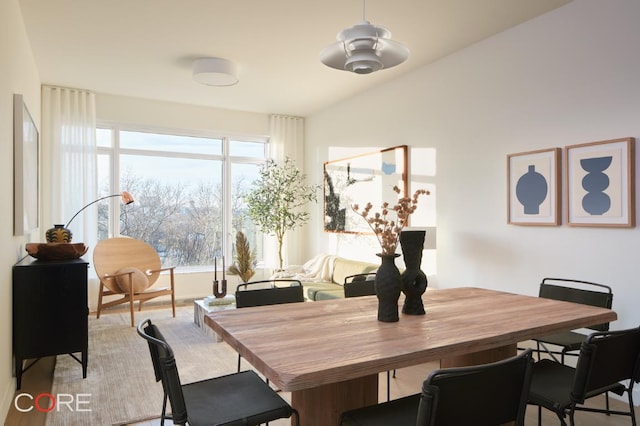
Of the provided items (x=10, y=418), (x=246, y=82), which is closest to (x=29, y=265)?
(x=10, y=418)

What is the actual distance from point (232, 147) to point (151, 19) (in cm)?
312

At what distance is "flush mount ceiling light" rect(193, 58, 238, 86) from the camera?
169 inches

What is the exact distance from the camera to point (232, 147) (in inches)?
257

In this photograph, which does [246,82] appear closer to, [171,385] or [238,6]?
[238,6]

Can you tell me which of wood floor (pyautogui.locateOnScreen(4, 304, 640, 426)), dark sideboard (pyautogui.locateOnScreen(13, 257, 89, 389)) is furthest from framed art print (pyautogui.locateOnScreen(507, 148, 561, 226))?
dark sideboard (pyautogui.locateOnScreen(13, 257, 89, 389))

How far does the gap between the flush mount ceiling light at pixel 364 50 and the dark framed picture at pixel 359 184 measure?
2543 millimetres

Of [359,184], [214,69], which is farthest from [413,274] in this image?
[359,184]

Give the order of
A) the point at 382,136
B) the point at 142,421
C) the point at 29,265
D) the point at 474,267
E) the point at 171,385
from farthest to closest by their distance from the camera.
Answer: the point at 382,136 < the point at 474,267 < the point at 29,265 < the point at 142,421 < the point at 171,385

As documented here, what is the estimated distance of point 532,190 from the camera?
11.0ft

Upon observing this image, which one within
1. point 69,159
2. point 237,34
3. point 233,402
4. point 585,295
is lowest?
point 233,402

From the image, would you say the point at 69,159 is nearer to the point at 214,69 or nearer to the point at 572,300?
the point at 214,69

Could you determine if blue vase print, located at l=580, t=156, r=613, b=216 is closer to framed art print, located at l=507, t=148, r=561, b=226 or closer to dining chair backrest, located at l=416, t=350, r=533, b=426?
framed art print, located at l=507, t=148, r=561, b=226

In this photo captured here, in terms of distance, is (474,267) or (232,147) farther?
(232,147)

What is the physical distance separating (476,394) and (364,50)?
1577mm
